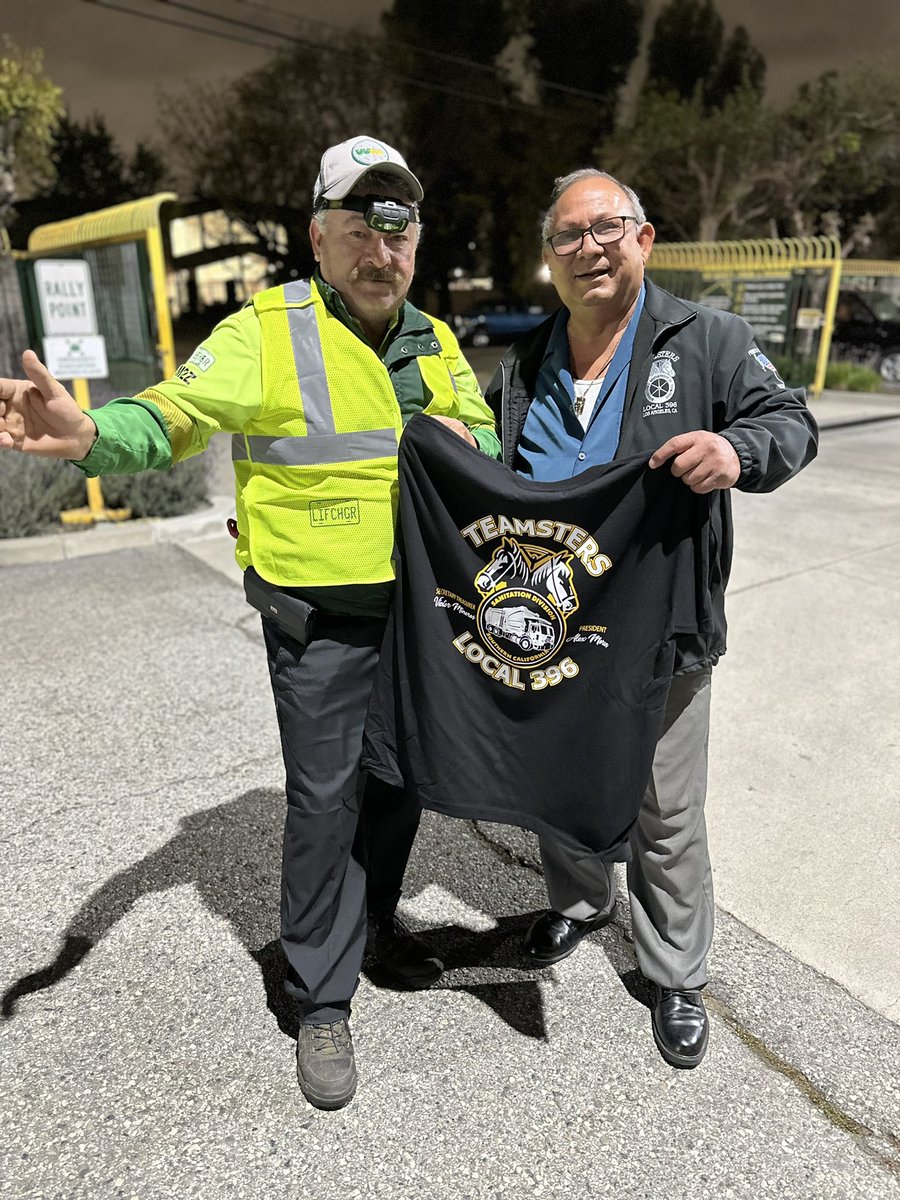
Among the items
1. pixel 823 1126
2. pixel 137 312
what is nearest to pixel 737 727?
pixel 823 1126

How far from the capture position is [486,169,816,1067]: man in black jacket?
1.90 metres

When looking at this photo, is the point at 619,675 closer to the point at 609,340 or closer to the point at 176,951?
the point at 609,340

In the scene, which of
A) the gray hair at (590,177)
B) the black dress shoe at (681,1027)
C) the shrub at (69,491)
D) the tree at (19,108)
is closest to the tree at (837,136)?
the tree at (19,108)

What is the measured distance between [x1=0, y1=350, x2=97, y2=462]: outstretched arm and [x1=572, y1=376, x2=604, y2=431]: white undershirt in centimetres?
107

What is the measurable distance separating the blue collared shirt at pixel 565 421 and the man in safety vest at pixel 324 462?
145 mm

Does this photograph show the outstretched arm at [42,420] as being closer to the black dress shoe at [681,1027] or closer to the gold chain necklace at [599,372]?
the gold chain necklace at [599,372]

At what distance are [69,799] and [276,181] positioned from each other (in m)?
25.2

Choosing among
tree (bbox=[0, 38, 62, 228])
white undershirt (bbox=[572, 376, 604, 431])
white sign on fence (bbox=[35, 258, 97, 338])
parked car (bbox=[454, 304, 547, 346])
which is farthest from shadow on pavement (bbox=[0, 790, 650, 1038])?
parked car (bbox=[454, 304, 547, 346])

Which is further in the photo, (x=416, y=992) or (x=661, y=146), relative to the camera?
(x=661, y=146)

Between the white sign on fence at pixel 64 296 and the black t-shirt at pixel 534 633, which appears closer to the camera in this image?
the black t-shirt at pixel 534 633

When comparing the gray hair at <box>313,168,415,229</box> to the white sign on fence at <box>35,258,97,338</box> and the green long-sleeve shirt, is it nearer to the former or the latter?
the green long-sleeve shirt

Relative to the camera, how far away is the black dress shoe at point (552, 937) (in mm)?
2529

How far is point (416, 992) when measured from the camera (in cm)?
243

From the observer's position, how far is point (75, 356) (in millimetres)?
6820
